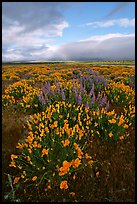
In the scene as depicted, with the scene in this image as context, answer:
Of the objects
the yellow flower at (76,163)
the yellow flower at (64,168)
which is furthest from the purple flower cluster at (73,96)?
the yellow flower at (64,168)

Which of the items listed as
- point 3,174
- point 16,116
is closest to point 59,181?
point 3,174

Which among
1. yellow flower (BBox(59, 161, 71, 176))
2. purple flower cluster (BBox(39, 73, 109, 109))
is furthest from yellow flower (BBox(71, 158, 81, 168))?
purple flower cluster (BBox(39, 73, 109, 109))

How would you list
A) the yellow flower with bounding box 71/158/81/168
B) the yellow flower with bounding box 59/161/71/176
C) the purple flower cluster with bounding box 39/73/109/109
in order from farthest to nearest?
the purple flower cluster with bounding box 39/73/109/109, the yellow flower with bounding box 71/158/81/168, the yellow flower with bounding box 59/161/71/176

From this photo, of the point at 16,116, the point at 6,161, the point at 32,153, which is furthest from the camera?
the point at 16,116

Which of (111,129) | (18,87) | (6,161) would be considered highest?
(18,87)

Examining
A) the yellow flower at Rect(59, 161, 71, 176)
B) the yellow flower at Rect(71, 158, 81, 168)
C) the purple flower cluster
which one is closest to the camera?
the yellow flower at Rect(59, 161, 71, 176)

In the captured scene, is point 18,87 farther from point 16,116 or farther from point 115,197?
point 115,197

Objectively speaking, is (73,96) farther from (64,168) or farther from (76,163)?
(64,168)

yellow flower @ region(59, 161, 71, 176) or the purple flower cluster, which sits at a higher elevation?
the purple flower cluster

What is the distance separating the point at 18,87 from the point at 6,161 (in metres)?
6.46

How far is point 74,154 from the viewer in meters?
4.17

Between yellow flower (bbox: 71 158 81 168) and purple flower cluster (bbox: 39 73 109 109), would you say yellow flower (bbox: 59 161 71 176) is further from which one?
purple flower cluster (bbox: 39 73 109 109)

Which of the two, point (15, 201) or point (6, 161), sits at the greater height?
point (6, 161)

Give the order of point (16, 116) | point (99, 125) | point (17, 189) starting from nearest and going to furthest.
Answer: point (17, 189) → point (99, 125) → point (16, 116)
